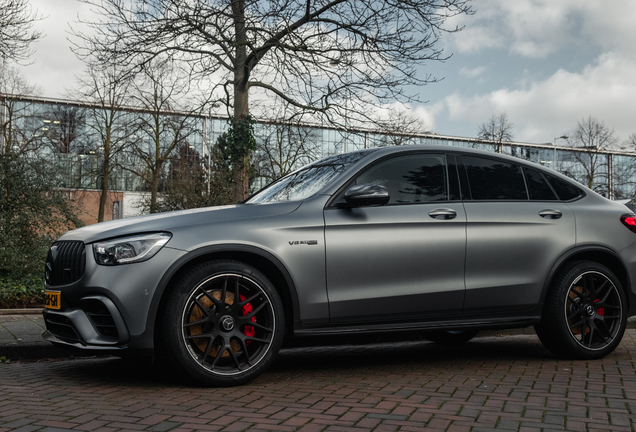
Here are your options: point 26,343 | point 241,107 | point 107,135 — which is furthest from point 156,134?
point 26,343

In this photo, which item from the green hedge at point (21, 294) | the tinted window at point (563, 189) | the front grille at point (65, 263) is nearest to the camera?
the front grille at point (65, 263)

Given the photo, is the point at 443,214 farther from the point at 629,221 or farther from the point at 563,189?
the point at 629,221

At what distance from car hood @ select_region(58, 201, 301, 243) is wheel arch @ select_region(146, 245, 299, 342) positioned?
0.23 metres

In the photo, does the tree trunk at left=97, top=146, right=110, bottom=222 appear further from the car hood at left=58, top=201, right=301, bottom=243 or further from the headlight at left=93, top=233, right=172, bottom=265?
the headlight at left=93, top=233, right=172, bottom=265

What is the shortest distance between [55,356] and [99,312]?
2.09 m

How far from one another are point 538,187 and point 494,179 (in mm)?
458

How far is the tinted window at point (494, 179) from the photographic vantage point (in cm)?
557

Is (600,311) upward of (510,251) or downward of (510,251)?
downward

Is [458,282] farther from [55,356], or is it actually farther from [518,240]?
[55,356]

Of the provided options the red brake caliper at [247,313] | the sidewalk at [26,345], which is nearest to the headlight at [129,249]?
the red brake caliper at [247,313]

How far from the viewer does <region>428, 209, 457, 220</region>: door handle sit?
519cm

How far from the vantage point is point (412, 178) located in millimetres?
5344

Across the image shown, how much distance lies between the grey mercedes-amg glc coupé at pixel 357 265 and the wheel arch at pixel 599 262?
1 centimetres

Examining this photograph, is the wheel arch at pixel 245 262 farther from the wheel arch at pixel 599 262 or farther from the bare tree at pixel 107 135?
the bare tree at pixel 107 135
